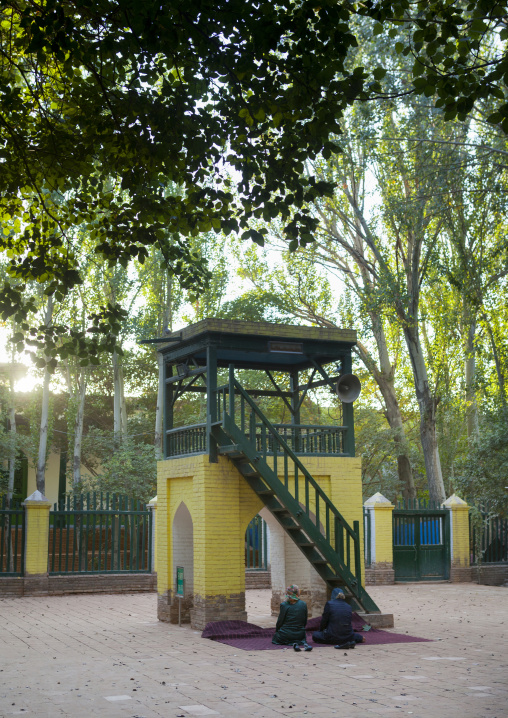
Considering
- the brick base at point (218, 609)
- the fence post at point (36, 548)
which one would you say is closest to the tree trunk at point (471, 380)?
the fence post at point (36, 548)

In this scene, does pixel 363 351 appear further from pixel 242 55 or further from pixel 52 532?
pixel 242 55

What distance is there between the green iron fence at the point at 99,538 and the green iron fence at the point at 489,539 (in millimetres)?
9325

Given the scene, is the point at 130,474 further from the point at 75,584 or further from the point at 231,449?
the point at 231,449

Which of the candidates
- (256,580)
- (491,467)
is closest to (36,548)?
(256,580)

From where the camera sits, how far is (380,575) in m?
22.8

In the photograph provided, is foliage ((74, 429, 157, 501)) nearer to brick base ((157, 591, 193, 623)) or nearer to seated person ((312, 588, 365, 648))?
brick base ((157, 591, 193, 623))

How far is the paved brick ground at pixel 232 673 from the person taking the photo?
8.19 meters

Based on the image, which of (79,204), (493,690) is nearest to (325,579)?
(493,690)

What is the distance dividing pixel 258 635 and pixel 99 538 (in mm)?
8323

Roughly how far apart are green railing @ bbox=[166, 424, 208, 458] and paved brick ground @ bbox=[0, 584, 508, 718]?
3.07 metres

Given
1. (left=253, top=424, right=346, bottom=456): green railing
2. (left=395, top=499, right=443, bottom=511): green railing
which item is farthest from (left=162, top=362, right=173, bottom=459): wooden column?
(left=395, top=499, right=443, bottom=511): green railing

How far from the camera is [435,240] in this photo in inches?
1046

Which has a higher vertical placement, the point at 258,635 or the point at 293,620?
the point at 293,620

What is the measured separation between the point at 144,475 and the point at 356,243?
457 inches
